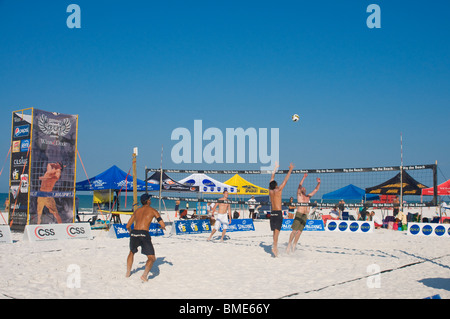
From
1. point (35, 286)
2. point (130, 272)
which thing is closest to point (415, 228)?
point (130, 272)

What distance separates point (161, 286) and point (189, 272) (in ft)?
3.57

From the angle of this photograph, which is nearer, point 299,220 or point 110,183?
point 299,220

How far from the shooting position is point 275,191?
8.80 meters

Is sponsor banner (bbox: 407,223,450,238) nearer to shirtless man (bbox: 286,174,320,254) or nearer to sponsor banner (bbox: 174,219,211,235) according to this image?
sponsor banner (bbox: 174,219,211,235)

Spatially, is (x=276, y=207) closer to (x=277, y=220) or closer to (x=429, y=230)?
(x=277, y=220)

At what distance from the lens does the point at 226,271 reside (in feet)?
23.3

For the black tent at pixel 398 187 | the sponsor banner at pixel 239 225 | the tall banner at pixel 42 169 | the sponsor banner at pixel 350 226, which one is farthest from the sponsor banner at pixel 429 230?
the tall banner at pixel 42 169

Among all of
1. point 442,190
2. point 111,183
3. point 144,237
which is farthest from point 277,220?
point 442,190

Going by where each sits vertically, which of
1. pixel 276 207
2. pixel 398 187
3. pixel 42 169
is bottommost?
pixel 276 207

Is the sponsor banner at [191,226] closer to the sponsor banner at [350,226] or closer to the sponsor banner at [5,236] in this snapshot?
the sponsor banner at [5,236]

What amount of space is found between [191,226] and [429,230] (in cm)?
871

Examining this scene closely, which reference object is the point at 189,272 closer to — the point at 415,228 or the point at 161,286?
the point at 161,286

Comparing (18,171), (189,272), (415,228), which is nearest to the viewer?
(189,272)

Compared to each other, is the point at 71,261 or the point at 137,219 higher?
the point at 137,219
